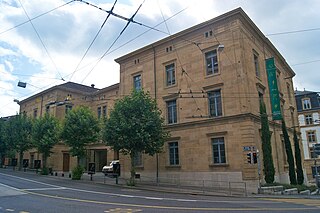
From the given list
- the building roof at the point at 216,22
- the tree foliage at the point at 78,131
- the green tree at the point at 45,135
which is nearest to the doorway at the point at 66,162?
the green tree at the point at 45,135

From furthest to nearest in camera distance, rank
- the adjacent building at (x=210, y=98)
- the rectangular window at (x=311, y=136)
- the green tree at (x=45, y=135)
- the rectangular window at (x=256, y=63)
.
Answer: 1. the rectangular window at (x=311, y=136)
2. the green tree at (x=45, y=135)
3. the rectangular window at (x=256, y=63)
4. the adjacent building at (x=210, y=98)

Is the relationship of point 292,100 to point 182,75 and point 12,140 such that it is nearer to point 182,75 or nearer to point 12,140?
point 182,75

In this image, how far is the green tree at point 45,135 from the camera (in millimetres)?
32031

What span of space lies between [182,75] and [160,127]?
6214mm

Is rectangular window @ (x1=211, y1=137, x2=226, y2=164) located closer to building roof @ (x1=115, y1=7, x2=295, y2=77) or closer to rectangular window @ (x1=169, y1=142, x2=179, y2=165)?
rectangular window @ (x1=169, y1=142, x2=179, y2=165)

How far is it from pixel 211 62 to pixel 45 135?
826 inches

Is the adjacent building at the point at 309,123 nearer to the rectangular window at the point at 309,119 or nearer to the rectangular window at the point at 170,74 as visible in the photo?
the rectangular window at the point at 309,119

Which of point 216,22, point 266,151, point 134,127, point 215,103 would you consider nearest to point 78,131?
point 134,127

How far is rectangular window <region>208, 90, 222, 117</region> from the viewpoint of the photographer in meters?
23.8

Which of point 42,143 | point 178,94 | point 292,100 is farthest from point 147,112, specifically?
point 292,100

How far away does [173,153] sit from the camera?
84.9 feet

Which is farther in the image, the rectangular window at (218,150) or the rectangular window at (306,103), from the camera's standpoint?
the rectangular window at (306,103)

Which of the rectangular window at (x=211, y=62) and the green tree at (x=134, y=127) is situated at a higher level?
the rectangular window at (x=211, y=62)

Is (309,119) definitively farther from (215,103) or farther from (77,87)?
(77,87)
